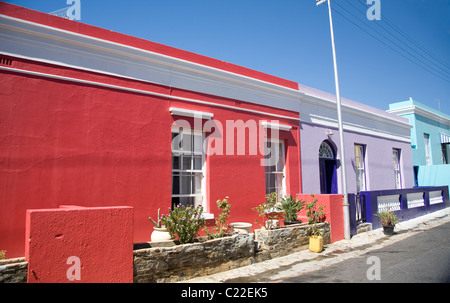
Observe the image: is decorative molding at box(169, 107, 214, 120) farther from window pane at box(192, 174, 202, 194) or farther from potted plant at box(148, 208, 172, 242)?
potted plant at box(148, 208, 172, 242)

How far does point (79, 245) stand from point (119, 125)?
9.18ft

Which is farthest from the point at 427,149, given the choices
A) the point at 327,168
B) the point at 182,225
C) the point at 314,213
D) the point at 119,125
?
the point at 119,125

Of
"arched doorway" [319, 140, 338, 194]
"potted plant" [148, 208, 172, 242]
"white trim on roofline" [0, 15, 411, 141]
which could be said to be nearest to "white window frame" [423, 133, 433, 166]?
"arched doorway" [319, 140, 338, 194]

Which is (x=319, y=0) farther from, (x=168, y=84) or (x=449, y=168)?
(x=449, y=168)

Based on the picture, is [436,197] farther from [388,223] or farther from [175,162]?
[175,162]

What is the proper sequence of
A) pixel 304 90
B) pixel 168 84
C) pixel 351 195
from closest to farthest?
pixel 168 84, pixel 351 195, pixel 304 90

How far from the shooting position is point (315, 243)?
7711 millimetres

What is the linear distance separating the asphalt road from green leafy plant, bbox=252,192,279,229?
2322 mm

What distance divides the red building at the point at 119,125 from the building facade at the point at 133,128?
0.02m

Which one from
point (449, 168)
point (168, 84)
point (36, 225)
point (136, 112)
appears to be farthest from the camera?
point (449, 168)

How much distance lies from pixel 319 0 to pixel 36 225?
386 inches

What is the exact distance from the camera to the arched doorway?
11.2 m
